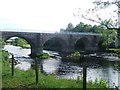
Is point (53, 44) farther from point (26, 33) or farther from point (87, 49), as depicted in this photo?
point (26, 33)

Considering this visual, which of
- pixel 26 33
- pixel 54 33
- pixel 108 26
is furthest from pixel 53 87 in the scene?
pixel 54 33

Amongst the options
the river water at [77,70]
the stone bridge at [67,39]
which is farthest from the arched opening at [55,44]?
the river water at [77,70]

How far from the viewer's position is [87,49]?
6956 cm

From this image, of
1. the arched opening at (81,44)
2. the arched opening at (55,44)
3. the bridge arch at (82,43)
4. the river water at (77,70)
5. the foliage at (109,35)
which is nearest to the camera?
the foliage at (109,35)

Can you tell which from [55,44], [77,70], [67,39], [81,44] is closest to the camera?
[77,70]

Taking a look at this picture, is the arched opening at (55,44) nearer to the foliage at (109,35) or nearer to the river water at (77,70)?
the river water at (77,70)

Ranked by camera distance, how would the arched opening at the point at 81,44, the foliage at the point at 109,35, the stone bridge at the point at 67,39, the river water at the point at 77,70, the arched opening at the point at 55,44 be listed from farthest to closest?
the arched opening at the point at 81,44 < the arched opening at the point at 55,44 < the stone bridge at the point at 67,39 < the river water at the point at 77,70 < the foliage at the point at 109,35

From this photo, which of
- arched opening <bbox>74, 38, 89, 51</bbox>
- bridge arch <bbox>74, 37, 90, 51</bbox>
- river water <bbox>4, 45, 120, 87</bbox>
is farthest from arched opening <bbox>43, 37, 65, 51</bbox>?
river water <bbox>4, 45, 120, 87</bbox>

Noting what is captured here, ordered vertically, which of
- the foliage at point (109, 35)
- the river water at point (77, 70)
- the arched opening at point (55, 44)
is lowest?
the river water at point (77, 70)

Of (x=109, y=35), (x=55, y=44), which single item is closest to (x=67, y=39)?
(x=55, y=44)

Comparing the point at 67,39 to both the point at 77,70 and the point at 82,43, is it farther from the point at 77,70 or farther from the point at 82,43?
the point at 77,70

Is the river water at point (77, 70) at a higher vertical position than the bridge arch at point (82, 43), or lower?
lower

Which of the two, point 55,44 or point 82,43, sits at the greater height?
point 82,43

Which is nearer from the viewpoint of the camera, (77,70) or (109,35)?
(109,35)
